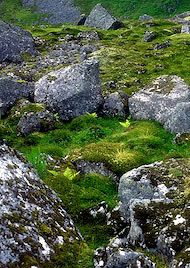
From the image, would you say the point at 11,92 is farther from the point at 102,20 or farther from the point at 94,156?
the point at 102,20

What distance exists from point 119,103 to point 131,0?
353 feet

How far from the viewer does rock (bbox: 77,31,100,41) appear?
56.3 metres

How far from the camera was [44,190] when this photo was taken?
12.8 m

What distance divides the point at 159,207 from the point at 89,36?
46933 millimetres

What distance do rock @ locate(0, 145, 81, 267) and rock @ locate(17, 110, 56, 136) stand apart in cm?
1209

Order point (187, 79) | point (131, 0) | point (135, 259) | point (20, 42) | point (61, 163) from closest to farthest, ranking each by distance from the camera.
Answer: point (135, 259) → point (61, 163) → point (187, 79) → point (20, 42) → point (131, 0)

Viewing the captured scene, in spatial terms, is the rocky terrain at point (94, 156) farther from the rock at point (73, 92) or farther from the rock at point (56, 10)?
the rock at point (56, 10)

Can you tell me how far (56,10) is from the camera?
422 feet

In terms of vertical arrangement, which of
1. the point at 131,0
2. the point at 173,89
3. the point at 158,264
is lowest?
the point at 131,0

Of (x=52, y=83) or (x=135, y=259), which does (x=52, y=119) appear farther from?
(x=135, y=259)

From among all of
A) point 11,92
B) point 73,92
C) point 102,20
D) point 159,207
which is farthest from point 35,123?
point 102,20

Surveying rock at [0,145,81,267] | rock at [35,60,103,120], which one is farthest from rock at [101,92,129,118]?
rock at [0,145,81,267]

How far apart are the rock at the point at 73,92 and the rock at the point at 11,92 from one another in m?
1.25

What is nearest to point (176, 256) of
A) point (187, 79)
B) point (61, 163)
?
point (61, 163)
